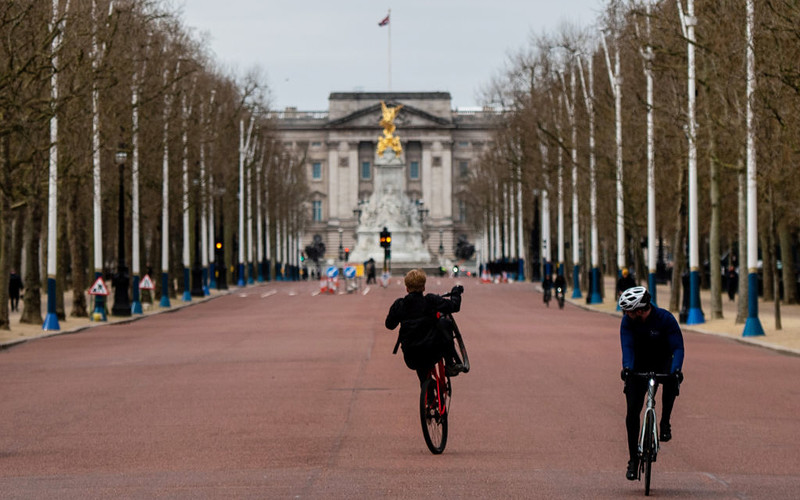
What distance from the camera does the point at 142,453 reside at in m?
14.0

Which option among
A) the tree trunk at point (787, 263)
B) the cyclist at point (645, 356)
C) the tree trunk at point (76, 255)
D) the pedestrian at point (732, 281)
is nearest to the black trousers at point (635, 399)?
the cyclist at point (645, 356)

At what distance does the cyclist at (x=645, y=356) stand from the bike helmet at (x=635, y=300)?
0.21 metres

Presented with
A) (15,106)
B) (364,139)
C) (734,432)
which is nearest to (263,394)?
(734,432)

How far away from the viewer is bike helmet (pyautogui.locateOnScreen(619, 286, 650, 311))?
11.0m

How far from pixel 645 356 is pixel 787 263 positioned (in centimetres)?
4534

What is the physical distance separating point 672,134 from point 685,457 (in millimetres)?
29585

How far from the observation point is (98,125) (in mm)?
48125

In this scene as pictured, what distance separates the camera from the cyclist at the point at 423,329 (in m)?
13.6

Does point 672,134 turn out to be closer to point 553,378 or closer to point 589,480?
point 553,378

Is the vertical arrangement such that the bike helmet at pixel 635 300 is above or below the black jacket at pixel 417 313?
above

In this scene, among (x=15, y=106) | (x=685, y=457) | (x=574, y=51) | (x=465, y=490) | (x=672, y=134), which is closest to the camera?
(x=465, y=490)

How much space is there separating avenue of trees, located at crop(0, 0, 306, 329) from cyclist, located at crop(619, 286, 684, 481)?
22986 mm

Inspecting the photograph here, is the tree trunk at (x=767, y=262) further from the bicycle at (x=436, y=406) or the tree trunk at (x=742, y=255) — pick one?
the bicycle at (x=436, y=406)

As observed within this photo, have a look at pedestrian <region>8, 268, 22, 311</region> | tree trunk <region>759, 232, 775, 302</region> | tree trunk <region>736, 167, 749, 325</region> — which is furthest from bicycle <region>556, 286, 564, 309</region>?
pedestrian <region>8, 268, 22, 311</region>
